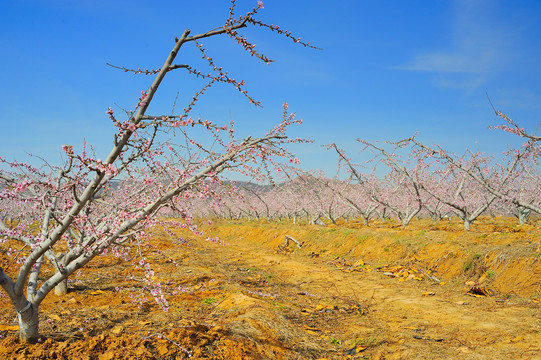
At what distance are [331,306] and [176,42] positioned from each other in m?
6.86

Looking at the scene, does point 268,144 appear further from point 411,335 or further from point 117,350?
point 411,335

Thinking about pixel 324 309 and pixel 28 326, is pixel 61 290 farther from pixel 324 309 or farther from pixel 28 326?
pixel 324 309

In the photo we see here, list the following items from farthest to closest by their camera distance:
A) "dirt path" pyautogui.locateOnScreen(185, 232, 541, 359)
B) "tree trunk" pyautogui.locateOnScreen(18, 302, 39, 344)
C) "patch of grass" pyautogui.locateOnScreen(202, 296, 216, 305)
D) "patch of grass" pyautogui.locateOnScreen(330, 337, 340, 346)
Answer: "patch of grass" pyautogui.locateOnScreen(202, 296, 216, 305)
"patch of grass" pyautogui.locateOnScreen(330, 337, 340, 346)
"dirt path" pyautogui.locateOnScreen(185, 232, 541, 359)
"tree trunk" pyautogui.locateOnScreen(18, 302, 39, 344)

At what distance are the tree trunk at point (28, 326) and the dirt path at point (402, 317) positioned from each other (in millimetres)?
4118

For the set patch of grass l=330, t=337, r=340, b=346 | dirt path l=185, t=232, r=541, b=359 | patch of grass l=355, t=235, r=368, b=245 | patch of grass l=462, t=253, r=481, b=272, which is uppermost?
patch of grass l=355, t=235, r=368, b=245

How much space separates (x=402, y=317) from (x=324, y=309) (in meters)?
1.71

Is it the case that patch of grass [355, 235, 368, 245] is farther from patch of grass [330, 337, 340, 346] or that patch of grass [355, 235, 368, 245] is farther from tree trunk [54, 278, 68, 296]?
tree trunk [54, 278, 68, 296]

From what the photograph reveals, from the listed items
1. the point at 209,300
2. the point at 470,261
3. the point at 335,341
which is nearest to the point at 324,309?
the point at 335,341

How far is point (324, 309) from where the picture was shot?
789 centimetres

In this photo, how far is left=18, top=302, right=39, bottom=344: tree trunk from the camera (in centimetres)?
428

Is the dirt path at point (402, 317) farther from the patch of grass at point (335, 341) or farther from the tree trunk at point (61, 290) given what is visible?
the tree trunk at point (61, 290)

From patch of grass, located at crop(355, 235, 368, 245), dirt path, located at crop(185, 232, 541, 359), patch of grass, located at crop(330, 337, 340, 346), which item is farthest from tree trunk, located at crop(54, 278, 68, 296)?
patch of grass, located at crop(355, 235, 368, 245)

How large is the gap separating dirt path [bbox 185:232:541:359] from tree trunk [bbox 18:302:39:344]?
4.12 meters

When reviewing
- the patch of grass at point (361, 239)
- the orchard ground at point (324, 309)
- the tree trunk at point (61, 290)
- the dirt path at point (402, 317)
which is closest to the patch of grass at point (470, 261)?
the orchard ground at point (324, 309)
